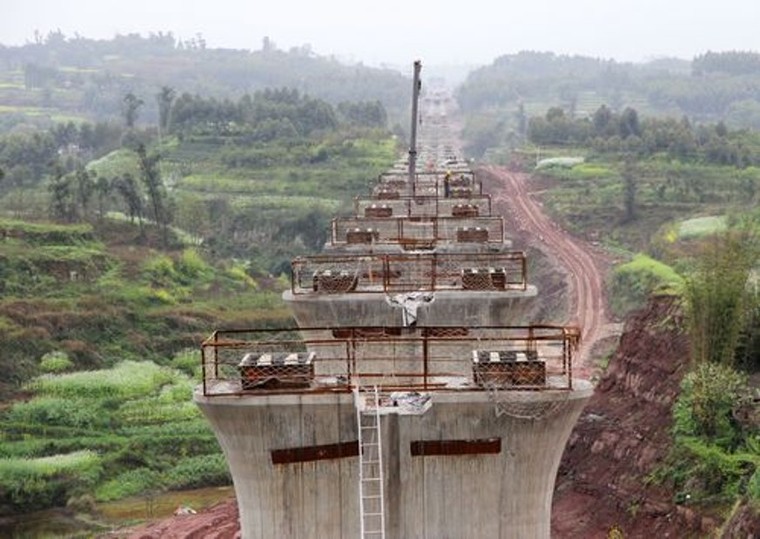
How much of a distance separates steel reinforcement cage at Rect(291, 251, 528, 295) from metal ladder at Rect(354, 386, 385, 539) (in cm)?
551

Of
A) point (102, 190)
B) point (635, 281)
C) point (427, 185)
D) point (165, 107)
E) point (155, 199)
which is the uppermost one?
point (427, 185)

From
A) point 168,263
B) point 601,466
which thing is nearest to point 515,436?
point 601,466

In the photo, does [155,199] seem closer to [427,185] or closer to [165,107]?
[427,185]

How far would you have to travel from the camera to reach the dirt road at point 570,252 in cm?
4553

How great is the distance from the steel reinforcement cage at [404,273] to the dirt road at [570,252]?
16.2 metres

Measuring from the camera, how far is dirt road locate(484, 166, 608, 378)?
1793 inches

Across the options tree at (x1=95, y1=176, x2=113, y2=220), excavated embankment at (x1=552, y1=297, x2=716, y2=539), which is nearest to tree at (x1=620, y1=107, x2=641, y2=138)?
tree at (x1=95, y1=176, x2=113, y2=220)

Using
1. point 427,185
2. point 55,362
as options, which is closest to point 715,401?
point 427,185

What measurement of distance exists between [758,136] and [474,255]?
252 feet

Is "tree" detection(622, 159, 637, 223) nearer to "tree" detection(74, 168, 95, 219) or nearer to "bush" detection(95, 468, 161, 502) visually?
"tree" detection(74, 168, 95, 219)

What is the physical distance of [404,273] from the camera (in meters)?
21.2

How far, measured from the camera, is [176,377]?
44375 mm

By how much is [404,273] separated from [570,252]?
4008 centimetres

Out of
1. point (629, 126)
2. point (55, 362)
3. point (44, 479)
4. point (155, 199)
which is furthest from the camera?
point (629, 126)
